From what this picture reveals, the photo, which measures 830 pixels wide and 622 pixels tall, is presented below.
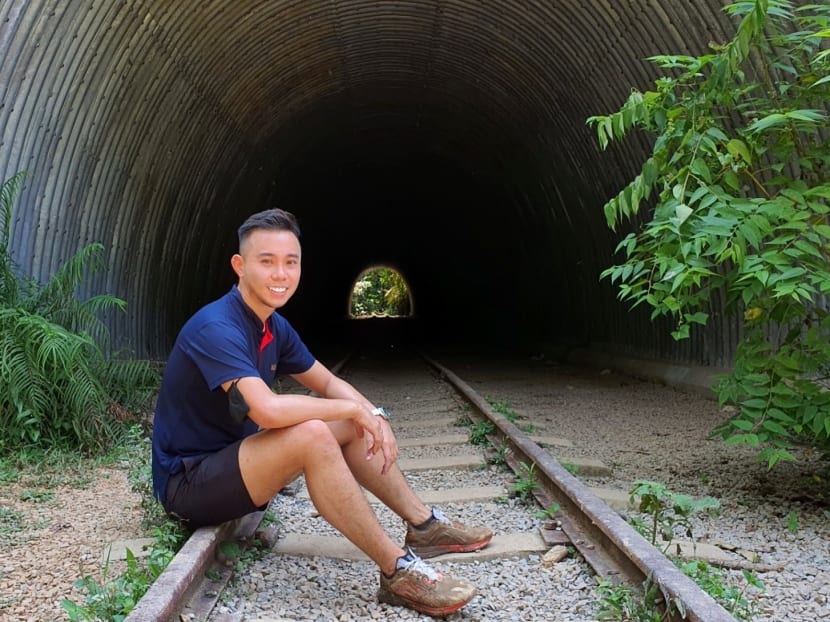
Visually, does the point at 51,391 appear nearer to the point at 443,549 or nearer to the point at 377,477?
the point at 377,477

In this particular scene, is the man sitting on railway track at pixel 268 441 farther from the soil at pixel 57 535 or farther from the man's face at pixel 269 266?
the soil at pixel 57 535

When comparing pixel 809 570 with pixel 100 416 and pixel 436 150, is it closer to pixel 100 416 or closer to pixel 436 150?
pixel 100 416

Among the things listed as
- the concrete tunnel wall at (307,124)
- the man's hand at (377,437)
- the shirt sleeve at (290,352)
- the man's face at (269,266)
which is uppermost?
the concrete tunnel wall at (307,124)

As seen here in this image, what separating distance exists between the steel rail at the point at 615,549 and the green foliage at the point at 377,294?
3884 centimetres

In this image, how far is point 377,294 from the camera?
1797 inches

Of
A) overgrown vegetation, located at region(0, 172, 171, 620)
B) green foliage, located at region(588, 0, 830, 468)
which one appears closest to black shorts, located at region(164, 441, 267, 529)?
overgrown vegetation, located at region(0, 172, 171, 620)

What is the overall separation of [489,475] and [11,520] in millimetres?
2605

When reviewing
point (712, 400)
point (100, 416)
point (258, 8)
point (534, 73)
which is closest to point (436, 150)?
point (534, 73)

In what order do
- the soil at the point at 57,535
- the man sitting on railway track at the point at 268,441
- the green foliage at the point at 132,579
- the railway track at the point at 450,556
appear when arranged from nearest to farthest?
the green foliage at the point at 132,579 < the railway track at the point at 450,556 < the man sitting on railway track at the point at 268,441 < the soil at the point at 57,535

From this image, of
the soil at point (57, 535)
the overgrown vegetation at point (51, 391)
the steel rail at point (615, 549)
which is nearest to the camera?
A: the steel rail at point (615, 549)

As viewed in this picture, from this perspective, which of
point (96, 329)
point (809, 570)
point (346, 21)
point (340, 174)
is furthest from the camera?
point (340, 174)

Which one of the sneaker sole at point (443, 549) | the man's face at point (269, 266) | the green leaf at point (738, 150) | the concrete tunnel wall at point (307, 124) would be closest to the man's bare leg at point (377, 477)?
the sneaker sole at point (443, 549)

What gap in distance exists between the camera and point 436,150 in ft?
51.5

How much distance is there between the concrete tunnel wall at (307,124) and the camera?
6078 millimetres
